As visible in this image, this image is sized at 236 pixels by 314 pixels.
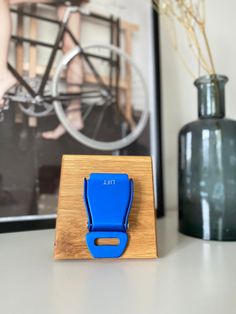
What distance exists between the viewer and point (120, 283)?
0.39 meters

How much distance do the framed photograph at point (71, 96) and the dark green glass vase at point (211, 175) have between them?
177 mm

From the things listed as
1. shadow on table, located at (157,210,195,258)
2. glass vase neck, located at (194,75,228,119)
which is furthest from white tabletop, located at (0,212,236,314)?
glass vase neck, located at (194,75,228,119)

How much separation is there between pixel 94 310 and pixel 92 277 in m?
0.08

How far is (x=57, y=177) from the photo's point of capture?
68 centimetres

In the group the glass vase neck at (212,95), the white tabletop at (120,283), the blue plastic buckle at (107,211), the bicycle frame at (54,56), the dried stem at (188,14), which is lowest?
the white tabletop at (120,283)

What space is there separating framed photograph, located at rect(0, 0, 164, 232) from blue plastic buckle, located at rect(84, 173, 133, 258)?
0.23m

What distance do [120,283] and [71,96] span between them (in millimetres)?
489

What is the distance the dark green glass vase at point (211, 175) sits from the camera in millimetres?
594

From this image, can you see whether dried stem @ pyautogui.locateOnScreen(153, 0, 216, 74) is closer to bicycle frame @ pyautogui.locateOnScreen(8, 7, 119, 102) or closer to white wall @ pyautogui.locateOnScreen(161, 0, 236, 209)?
white wall @ pyautogui.locateOnScreen(161, 0, 236, 209)

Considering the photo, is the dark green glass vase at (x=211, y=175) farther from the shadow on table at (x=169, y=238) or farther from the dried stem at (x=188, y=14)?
the dried stem at (x=188, y=14)

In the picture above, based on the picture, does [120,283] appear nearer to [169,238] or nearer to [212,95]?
[169,238]

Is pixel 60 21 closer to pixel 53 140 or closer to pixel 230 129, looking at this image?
pixel 53 140

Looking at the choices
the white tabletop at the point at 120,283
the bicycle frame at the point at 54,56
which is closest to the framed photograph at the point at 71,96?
the bicycle frame at the point at 54,56

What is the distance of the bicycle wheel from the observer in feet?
2.39
